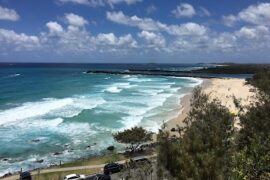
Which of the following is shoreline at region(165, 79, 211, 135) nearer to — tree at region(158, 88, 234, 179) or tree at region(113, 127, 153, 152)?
tree at region(113, 127, 153, 152)

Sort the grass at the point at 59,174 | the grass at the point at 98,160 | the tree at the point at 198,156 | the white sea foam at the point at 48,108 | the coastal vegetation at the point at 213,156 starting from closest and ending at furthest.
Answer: the coastal vegetation at the point at 213,156, the tree at the point at 198,156, the grass at the point at 59,174, the grass at the point at 98,160, the white sea foam at the point at 48,108

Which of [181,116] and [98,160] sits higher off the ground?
[181,116]

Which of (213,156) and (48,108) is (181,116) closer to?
(48,108)

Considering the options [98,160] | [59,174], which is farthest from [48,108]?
[59,174]

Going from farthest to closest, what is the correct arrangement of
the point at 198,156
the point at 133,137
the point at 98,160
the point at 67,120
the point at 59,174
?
1. the point at 67,120
2. the point at 133,137
3. the point at 98,160
4. the point at 59,174
5. the point at 198,156

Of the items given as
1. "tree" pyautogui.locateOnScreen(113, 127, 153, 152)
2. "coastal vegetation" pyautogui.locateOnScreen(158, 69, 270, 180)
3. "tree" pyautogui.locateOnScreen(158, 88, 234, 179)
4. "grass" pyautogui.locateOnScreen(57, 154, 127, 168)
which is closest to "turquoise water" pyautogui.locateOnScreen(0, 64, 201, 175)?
"grass" pyautogui.locateOnScreen(57, 154, 127, 168)

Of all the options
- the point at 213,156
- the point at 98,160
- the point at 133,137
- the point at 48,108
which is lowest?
the point at 98,160

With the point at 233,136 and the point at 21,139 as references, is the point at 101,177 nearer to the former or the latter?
the point at 233,136

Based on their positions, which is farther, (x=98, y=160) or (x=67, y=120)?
(x=67, y=120)

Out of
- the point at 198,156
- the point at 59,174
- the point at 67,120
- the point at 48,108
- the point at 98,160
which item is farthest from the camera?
the point at 48,108

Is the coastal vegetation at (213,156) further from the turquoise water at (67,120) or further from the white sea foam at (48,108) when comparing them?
the white sea foam at (48,108)

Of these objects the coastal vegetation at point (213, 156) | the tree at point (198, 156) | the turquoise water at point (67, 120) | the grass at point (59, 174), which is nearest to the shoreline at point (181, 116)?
the turquoise water at point (67, 120)
